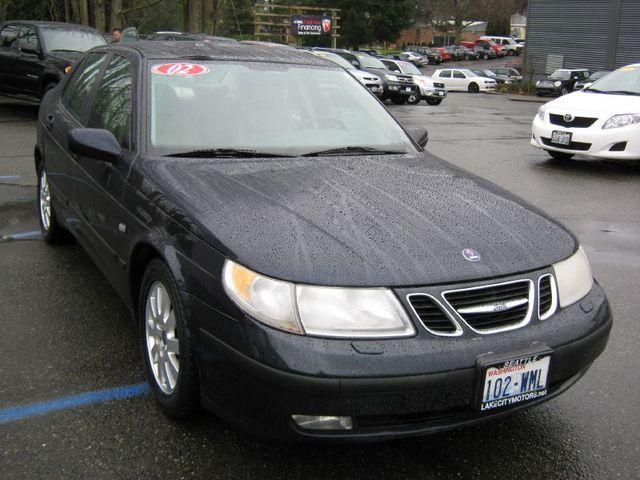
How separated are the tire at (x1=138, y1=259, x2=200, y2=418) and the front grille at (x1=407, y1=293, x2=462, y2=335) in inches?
35.2

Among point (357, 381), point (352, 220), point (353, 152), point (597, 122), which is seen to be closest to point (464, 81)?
point (597, 122)

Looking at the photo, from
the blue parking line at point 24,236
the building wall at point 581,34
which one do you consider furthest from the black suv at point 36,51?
the building wall at point 581,34

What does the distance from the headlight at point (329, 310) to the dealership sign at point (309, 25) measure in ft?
143

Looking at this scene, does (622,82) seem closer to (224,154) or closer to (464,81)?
(224,154)

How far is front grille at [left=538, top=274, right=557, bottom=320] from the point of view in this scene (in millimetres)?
2561

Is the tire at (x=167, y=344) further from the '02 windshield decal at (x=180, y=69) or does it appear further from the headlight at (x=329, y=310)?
the '02 windshield decal at (x=180, y=69)

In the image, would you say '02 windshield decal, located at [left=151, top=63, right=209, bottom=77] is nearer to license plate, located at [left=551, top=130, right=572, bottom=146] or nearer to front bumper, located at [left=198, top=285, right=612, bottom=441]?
front bumper, located at [left=198, top=285, right=612, bottom=441]

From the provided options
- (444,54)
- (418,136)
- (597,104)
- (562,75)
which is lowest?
(444,54)

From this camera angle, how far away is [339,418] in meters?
2.33

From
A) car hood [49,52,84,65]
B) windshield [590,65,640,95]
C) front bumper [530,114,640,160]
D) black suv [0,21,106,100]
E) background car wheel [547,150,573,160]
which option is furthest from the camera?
black suv [0,21,106,100]

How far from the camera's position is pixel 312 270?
2361 millimetres

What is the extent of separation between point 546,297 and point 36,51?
1197 cm

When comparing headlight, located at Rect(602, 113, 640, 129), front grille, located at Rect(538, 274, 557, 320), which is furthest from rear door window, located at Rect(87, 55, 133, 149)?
headlight, located at Rect(602, 113, 640, 129)

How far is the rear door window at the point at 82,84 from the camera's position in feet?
14.3
